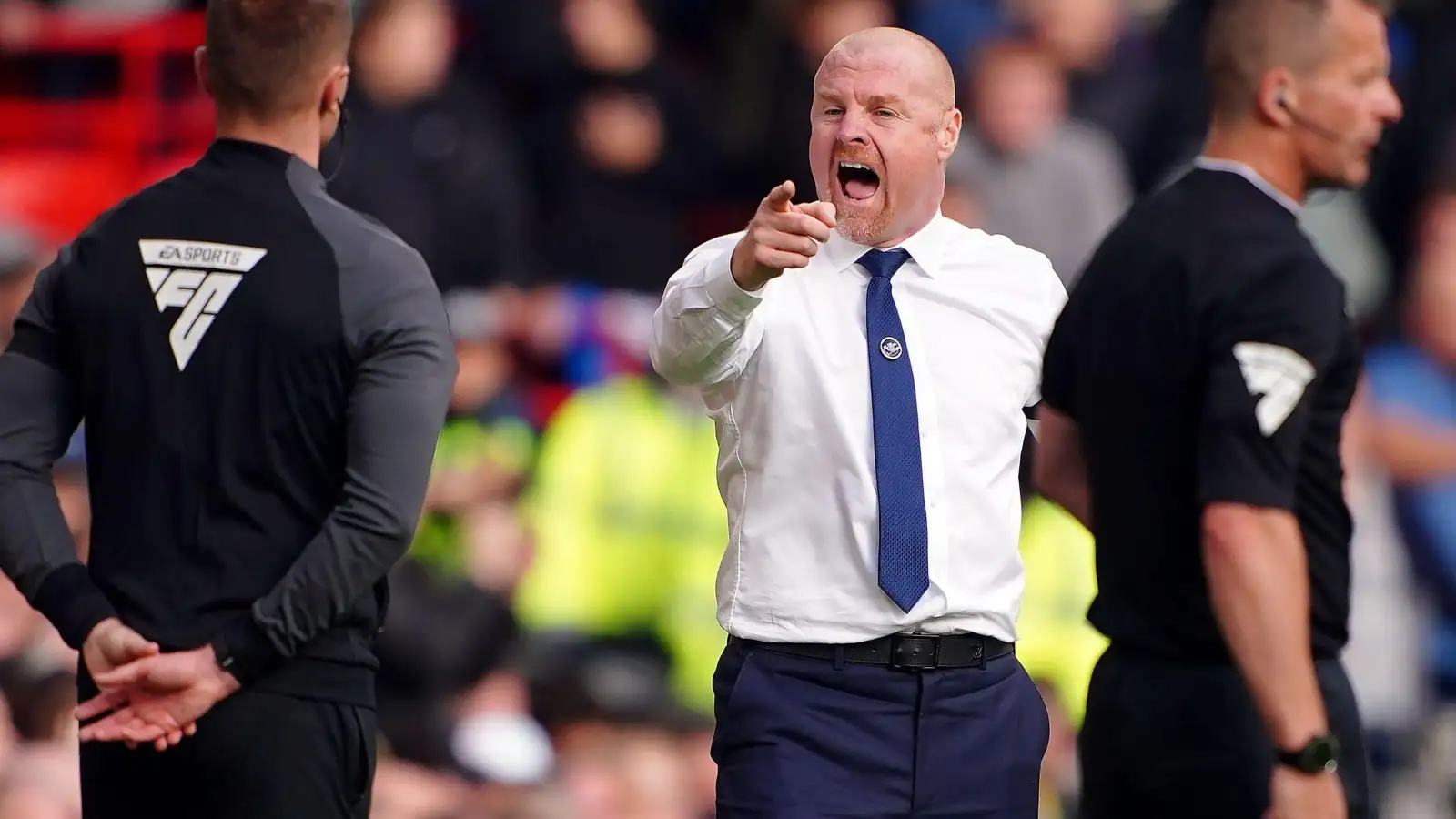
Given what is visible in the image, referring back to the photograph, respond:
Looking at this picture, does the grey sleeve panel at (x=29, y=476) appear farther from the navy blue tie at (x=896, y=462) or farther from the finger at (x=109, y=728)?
the navy blue tie at (x=896, y=462)

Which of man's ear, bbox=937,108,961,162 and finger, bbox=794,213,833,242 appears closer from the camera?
finger, bbox=794,213,833,242

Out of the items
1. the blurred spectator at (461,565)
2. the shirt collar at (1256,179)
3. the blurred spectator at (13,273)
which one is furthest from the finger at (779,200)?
the blurred spectator at (13,273)

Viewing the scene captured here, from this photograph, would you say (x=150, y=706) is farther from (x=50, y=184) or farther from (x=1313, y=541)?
(x=50, y=184)

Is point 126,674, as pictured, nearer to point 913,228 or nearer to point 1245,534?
point 913,228

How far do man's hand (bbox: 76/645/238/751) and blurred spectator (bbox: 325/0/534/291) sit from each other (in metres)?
4.48

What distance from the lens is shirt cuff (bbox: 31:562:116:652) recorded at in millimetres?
4164

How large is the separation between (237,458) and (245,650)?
333 mm

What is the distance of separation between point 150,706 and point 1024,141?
566 cm

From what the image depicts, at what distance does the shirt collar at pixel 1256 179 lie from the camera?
4.51 metres

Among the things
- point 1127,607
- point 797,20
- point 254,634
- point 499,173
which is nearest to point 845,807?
point 1127,607

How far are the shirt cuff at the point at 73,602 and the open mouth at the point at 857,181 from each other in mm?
1490

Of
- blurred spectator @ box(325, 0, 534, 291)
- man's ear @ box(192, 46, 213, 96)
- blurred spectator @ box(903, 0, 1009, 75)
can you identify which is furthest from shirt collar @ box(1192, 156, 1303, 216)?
blurred spectator @ box(903, 0, 1009, 75)

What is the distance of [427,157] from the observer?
29.0 feet

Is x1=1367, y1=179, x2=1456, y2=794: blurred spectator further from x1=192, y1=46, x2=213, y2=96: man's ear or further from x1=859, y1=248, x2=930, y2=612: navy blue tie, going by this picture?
x1=192, y1=46, x2=213, y2=96: man's ear
